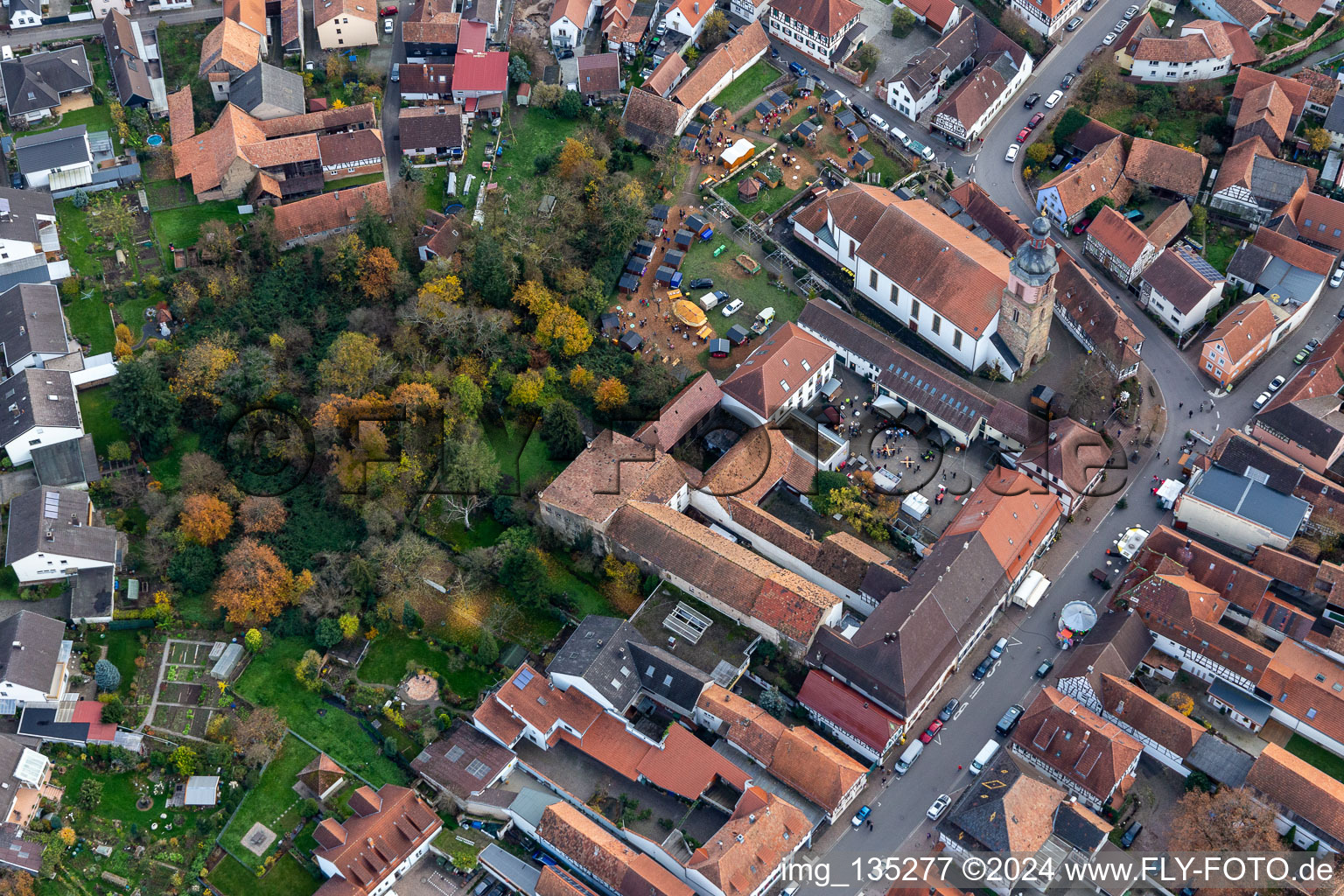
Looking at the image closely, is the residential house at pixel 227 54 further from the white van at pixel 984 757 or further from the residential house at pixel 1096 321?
the white van at pixel 984 757

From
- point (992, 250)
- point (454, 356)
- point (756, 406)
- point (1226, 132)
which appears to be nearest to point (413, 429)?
point (454, 356)

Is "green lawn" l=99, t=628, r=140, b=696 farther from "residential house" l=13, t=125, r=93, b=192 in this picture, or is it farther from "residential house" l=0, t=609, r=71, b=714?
"residential house" l=13, t=125, r=93, b=192

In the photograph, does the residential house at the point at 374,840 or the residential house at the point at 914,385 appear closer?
the residential house at the point at 374,840

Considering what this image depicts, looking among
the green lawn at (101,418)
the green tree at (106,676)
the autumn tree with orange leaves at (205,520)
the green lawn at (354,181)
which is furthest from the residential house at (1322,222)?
the green tree at (106,676)

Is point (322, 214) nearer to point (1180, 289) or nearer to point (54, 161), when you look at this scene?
point (54, 161)

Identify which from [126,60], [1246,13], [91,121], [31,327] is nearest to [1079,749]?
[1246,13]

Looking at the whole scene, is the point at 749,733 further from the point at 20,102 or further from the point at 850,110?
the point at 20,102

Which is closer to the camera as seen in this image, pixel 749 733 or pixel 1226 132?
Answer: pixel 749 733
